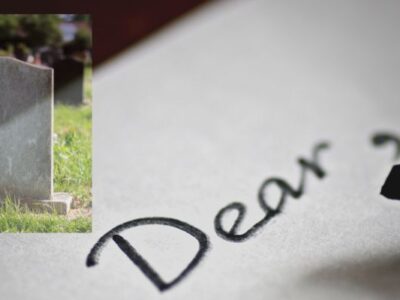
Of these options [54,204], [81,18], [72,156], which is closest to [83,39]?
[81,18]

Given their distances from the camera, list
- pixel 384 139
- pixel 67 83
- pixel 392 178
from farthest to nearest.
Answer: pixel 384 139, pixel 392 178, pixel 67 83

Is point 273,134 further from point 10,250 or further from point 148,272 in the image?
point 10,250

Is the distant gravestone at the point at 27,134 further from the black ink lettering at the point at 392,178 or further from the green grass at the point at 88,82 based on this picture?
the black ink lettering at the point at 392,178

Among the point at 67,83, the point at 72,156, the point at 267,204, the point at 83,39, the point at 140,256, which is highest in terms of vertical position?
the point at 83,39

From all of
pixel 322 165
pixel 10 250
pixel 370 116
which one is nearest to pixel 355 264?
pixel 322 165

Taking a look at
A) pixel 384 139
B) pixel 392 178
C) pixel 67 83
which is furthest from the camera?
pixel 384 139

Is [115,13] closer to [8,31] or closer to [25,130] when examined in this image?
[8,31]

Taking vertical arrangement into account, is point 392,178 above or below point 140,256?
above

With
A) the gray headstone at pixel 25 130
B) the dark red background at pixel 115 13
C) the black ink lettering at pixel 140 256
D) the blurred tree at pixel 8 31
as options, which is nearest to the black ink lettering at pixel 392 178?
the black ink lettering at pixel 140 256
